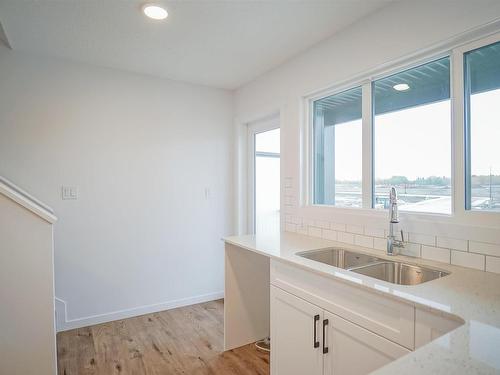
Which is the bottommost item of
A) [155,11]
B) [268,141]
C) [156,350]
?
[156,350]

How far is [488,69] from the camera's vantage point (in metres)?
1.50

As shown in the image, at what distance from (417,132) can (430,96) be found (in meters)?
0.22

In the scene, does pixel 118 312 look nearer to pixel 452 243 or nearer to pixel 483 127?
pixel 452 243

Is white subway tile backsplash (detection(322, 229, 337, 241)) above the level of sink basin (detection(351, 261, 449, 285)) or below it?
above

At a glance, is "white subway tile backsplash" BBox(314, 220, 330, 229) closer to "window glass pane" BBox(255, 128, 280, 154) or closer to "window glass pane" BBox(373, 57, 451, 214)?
"window glass pane" BBox(373, 57, 451, 214)

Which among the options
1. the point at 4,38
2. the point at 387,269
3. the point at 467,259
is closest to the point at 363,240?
the point at 387,269

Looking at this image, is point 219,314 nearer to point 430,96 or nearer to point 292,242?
point 292,242

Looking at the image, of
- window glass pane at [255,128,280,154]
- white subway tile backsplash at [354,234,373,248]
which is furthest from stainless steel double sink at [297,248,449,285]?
window glass pane at [255,128,280,154]

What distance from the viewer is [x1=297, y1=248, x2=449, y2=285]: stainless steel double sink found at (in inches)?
61.8

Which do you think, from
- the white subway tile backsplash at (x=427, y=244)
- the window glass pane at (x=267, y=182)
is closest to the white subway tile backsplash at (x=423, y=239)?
the white subway tile backsplash at (x=427, y=244)

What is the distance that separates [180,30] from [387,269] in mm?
2122

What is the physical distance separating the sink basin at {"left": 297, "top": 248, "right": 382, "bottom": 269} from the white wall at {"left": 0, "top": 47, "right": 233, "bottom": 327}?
174cm

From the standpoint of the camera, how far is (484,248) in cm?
143

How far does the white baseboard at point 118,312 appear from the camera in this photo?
268cm
